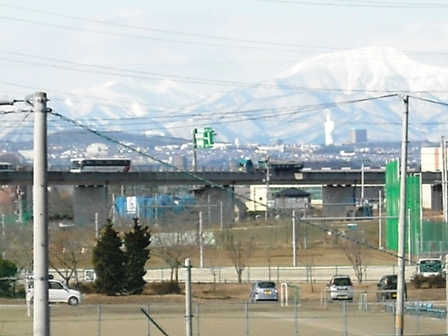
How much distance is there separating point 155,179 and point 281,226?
20515mm

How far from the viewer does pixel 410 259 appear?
67.3m

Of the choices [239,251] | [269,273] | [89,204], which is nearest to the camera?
[269,273]

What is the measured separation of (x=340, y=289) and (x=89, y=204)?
50348mm

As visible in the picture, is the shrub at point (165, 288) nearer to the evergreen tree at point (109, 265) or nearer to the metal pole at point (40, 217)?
the evergreen tree at point (109, 265)

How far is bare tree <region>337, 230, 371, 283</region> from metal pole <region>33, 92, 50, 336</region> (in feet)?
135

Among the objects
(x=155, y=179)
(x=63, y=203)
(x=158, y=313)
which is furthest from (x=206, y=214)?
(x=158, y=313)

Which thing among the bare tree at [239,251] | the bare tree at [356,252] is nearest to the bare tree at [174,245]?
the bare tree at [239,251]

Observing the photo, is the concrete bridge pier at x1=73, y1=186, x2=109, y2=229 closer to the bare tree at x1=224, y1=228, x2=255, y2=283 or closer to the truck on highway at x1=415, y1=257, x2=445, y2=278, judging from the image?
the bare tree at x1=224, y1=228, x2=255, y2=283

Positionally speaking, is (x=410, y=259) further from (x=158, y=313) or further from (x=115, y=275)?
(x=158, y=313)

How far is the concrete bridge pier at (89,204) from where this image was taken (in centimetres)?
9349

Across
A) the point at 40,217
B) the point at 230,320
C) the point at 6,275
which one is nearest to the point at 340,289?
the point at 230,320

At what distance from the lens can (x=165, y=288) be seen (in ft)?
186

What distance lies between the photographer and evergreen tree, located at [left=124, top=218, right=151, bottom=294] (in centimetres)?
5566

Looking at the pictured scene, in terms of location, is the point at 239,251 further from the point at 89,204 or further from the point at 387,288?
the point at 89,204
